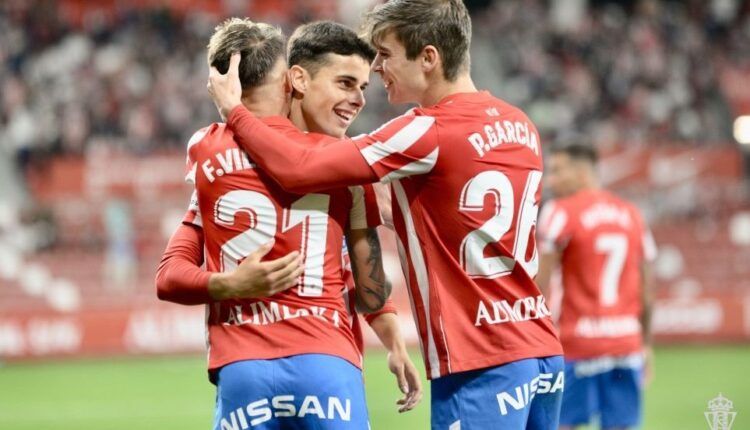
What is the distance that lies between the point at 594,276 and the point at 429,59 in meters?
3.99

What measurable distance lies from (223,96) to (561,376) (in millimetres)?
1596

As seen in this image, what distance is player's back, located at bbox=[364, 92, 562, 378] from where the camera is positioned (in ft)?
13.0

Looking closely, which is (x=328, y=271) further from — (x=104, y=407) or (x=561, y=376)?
(x=104, y=407)

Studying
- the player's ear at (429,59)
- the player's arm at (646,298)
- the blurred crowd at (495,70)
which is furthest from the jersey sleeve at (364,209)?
the blurred crowd at (495,70)

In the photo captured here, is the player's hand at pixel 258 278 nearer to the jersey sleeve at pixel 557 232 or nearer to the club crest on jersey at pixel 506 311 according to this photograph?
the club crest on jersey at pixel 506 311

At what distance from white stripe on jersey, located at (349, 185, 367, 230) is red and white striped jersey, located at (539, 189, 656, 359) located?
373 cm

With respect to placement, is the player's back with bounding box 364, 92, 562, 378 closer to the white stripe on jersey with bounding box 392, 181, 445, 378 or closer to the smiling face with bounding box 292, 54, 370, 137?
the white stripe on jersey with bounding box 392, 181, 445, 378

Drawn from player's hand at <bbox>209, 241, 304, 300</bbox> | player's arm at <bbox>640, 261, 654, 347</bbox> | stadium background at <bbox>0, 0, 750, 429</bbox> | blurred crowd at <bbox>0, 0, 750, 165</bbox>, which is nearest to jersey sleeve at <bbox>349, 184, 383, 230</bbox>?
player's hand at <bbox>209, 241, 304, 300</bbox>

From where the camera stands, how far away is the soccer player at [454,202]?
155 inches

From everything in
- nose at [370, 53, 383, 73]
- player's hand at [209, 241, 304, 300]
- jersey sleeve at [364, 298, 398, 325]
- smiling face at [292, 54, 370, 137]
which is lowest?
jersey sleeve at [364, 298, 398, 325]

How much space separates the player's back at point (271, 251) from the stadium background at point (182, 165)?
6.46m

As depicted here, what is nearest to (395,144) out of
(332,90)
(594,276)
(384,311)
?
(332,90)

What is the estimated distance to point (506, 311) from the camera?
4.02 metres

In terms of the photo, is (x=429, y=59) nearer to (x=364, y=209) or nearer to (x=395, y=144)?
(x=395, y=144)
